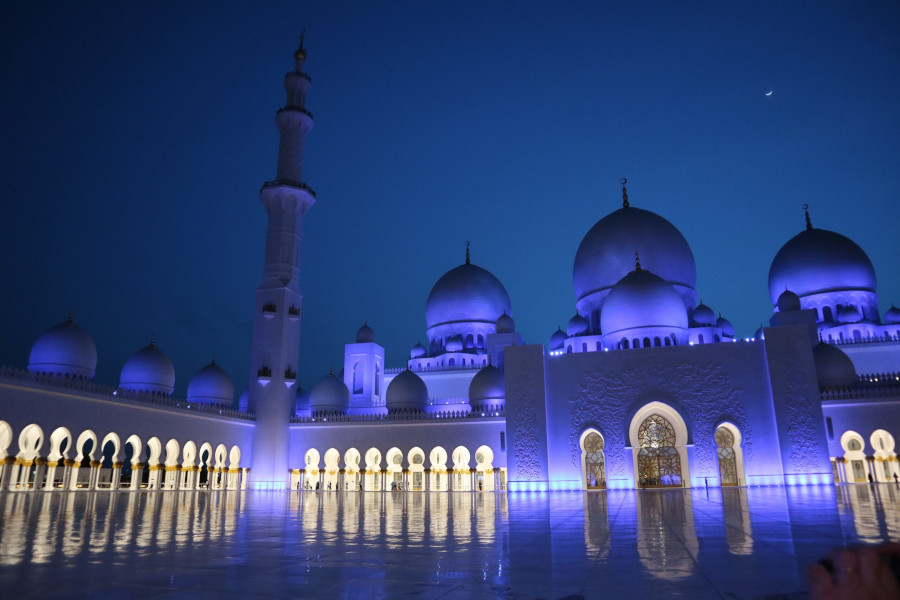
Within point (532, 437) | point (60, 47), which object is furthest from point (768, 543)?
point (60, 47)

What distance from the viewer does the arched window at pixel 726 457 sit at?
15.4 meters

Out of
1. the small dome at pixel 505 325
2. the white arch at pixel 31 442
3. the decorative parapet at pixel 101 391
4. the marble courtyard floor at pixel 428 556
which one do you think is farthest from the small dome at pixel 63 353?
the marble courtyard floor at pixel 428 556

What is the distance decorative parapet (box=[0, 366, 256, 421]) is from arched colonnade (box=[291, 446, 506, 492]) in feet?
9.15

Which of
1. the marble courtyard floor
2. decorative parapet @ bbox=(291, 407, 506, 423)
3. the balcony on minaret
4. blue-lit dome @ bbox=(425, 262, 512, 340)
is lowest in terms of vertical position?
the marble courtyard floor

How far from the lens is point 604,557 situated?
331cm

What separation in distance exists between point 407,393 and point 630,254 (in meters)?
8.54

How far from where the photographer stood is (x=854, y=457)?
1600cm

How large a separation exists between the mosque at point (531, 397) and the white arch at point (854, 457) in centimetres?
6

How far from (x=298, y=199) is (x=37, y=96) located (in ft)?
31.2

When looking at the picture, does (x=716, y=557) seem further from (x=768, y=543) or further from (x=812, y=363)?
(x=812, y=363)

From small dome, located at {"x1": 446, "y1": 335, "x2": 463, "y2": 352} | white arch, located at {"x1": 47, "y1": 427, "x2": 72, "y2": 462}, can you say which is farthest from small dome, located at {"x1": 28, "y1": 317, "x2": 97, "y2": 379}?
small dome, located at {"x1": 446, "y1": 335, "x2": 463, "y2": 352}

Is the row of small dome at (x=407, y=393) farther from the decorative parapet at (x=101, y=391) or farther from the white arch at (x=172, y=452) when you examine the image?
the white arch at (x=172, y=452)

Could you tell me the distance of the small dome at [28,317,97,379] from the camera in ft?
56.6

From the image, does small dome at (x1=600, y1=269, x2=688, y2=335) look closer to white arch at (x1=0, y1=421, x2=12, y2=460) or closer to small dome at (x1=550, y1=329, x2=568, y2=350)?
small dome at (x1=550, y1=329, x2=568, y2=350)
